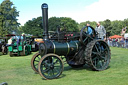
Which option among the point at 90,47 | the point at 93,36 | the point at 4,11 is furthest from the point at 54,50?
the point at 4,11

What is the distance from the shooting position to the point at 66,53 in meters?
6.80

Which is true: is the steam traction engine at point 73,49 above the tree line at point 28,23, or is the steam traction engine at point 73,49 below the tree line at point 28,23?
below

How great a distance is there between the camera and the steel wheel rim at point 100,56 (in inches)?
277

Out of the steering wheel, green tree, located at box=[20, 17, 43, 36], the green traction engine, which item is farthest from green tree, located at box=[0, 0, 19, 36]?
the steering wheel

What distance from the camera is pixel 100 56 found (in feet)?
23.5

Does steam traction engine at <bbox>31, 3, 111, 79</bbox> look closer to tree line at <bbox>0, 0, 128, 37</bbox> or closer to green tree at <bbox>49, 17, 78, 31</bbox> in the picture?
tree line at <bbox>0, 0, 128, 37</bbox>

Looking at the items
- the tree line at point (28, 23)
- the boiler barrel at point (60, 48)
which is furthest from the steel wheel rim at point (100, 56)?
the tree line at point (28, 23)

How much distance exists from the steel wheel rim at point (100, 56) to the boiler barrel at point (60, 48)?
712 millimetres

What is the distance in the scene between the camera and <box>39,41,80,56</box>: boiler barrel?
6.29m

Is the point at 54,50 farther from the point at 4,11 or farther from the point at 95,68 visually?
the point at 4,11

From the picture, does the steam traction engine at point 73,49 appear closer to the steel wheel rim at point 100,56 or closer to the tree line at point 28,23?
the steel wheel rim at point 100,56

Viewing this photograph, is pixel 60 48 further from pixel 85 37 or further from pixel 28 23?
pixel 28 23

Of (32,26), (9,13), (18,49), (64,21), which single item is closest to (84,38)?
(18,49)

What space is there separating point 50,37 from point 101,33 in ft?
10.6
